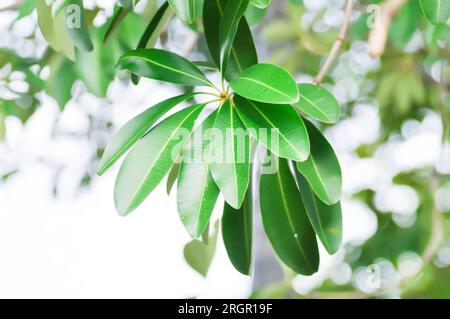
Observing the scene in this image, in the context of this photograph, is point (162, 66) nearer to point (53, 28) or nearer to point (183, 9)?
point (183, 9)

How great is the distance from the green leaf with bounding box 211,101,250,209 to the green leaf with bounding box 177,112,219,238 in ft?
0.05

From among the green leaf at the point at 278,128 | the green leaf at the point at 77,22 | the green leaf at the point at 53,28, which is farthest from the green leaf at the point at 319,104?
the green leaf at the point at 53,28

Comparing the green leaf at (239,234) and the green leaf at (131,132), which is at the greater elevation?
the green leaf at (131,132)

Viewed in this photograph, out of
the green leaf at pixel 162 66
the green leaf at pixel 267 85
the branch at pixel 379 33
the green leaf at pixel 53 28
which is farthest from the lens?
the branch at pixel 379 33

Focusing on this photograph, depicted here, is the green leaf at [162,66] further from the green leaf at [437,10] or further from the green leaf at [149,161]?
the green leaf at [437,10]

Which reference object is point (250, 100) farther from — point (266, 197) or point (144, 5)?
point (144, 5)

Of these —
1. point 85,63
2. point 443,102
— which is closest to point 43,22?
point 85,63

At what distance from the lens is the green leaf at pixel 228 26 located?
0.72m

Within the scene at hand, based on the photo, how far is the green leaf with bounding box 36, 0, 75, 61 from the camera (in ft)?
3.08

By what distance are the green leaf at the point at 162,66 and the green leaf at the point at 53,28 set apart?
23 centimetres

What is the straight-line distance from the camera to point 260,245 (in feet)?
4.88

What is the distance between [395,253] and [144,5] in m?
1.30

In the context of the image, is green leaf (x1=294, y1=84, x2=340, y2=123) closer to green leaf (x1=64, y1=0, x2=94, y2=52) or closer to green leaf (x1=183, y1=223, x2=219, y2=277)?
green leaf (x1=64, y1=0, x2=94, y2=52)

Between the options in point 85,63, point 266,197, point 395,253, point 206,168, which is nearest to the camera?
point 206,168
